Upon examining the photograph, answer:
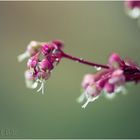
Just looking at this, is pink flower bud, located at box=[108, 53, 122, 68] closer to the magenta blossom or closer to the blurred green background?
the magenta blossom

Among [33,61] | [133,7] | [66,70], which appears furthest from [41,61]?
[66,70]

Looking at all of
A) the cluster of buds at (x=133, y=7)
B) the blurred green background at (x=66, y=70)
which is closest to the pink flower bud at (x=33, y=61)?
the cluster of buds at (x=133, y=7)

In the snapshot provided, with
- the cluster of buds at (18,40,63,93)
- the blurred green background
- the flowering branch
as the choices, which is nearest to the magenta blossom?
the flowering branch

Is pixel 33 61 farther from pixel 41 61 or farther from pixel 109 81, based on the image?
pixel 109 81

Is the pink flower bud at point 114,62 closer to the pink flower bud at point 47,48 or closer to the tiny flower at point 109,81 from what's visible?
the tiny flower at point 109,81

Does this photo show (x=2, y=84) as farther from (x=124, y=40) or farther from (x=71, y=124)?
(x=124, y=40)

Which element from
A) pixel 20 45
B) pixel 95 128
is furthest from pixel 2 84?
pixel 95 128
